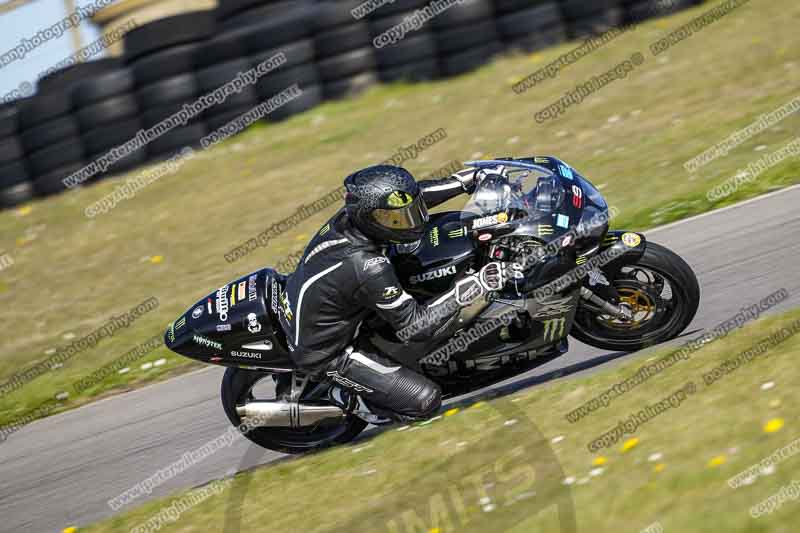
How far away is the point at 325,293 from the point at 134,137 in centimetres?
854

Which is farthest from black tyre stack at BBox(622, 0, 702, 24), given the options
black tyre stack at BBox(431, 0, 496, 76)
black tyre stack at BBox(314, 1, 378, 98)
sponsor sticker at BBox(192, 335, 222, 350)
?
sponsor sticker at BBox(192, 335, 222, 350)

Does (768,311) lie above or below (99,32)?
below

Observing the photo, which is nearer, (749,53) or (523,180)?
(523,180)

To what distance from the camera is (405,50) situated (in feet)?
43.5

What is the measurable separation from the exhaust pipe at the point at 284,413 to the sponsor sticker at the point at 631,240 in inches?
85.2

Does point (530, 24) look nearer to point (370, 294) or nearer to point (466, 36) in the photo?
point (466, 36)

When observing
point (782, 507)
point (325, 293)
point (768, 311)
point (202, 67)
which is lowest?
point (768, 311)

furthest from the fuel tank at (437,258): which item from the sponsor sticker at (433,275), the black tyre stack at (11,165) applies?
the black tyre stack at (11,165)

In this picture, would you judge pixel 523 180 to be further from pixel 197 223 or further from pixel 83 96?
pixel 83 96

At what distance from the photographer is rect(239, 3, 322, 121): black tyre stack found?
13.0 m

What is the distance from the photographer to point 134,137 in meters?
13.1

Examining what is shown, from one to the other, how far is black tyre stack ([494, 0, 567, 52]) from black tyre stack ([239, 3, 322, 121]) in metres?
2.73

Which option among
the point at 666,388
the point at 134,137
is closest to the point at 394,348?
→ the point at 666,388

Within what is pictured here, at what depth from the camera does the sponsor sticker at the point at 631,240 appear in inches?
215
